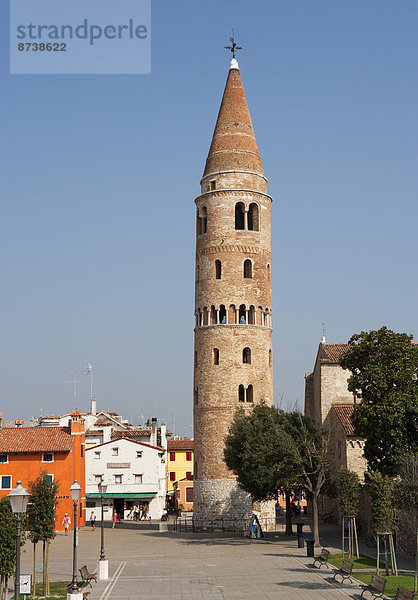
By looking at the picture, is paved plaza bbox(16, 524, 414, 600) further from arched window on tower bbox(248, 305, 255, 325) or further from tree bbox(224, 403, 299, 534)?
arched window on tower bbox(248, 305, 255, 325)

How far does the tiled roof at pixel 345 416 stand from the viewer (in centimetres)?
4589

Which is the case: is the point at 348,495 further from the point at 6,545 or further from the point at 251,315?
the point at 251,315

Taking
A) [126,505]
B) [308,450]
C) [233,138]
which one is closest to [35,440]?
[126,505]

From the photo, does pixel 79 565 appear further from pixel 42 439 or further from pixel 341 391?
pixel 341 391

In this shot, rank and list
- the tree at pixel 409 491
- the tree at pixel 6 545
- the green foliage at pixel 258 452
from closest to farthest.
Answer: the tree at pixel 6 545 → the tree at pixel 409 491 → the green foliage at pixel 258 452

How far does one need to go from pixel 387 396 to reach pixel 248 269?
17.1 m

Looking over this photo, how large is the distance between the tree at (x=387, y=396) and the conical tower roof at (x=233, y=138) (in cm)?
1910

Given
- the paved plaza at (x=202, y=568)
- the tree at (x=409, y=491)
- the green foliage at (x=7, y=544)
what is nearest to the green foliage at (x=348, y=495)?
the paved plaza at (x=202, y=568)

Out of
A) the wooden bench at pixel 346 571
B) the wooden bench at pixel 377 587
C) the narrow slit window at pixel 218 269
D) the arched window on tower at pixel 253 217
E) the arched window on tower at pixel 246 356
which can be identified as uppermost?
the arched window on tower at pixel 253 217

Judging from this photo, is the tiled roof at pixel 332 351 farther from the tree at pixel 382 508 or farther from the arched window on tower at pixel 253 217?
the tree at pixel 382 508

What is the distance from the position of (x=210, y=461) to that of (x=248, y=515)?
160 inches

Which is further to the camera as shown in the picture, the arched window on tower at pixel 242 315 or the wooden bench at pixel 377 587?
the arched window on tower at pixel 242 315

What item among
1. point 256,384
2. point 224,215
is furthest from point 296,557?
point 224,215

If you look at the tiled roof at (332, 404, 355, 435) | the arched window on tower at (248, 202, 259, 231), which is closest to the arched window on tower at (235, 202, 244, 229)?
the arched window on tower at (248, 202, 259, 231)
